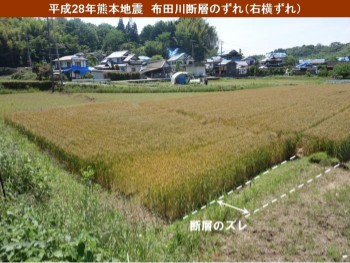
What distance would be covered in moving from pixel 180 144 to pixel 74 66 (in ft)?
138

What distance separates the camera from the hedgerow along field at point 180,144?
596 centimetres

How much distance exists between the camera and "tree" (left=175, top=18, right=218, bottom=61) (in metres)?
72.2

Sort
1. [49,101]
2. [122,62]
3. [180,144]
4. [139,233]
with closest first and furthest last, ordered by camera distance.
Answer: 1. [139,233]
2. [180,144]
3. [49,101]
4. [122,62]

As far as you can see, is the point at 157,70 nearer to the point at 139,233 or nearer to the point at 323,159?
the point at 323,159

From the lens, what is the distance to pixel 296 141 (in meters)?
9.35

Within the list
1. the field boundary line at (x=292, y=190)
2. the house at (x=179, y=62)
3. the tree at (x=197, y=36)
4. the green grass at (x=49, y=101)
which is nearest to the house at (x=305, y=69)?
the house at (x=179, y=62)

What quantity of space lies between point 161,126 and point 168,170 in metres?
5.68

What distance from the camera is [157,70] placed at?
58281 mm

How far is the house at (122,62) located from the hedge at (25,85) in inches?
1049

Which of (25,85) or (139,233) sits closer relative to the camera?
(139,233)

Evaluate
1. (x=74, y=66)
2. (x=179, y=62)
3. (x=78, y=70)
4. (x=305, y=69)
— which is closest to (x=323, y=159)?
(x=74, y=66)

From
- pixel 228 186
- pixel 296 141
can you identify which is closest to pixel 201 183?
pixel 228 186

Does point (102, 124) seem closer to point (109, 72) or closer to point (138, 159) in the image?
point (138, 159)

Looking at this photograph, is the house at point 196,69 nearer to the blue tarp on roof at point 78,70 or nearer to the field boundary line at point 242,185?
the blue tarp on roof at point 78,70
